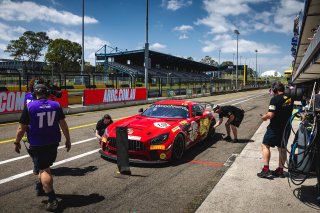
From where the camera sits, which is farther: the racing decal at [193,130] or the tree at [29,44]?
the tree at [29,44]

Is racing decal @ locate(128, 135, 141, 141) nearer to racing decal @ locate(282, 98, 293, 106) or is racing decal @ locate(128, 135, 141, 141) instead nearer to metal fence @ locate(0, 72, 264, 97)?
racing decal @ locate(282, 98, 293, 106)

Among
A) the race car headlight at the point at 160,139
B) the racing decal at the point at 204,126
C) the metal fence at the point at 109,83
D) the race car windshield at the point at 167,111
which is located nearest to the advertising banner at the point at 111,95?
the metal fence at the point at 109,83

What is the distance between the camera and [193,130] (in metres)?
7.46

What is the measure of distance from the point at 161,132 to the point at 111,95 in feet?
45.9

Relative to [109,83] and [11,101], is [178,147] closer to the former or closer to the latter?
[11,101]

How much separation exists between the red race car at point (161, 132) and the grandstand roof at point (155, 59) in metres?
49.8

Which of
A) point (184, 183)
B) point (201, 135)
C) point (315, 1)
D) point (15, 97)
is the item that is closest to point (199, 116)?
point (201, 135)

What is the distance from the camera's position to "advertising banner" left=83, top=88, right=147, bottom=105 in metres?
17.9

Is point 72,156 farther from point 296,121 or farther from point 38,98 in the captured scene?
point 296,121

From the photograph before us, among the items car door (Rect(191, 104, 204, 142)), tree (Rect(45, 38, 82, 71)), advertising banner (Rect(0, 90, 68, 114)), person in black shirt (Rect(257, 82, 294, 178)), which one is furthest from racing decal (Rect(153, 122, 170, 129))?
tree (Rect(45, 38, 82, 71))

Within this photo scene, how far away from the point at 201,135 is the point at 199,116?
56 centimetres

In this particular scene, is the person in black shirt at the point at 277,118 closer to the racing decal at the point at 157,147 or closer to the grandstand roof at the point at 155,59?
the racing decal at the point at 157,147

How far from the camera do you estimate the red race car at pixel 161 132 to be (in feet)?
19.8

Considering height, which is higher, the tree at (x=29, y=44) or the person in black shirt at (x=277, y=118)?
the tree at (x=29, y=44)
